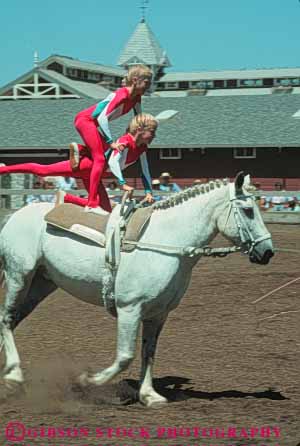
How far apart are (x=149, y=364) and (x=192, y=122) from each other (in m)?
32.3

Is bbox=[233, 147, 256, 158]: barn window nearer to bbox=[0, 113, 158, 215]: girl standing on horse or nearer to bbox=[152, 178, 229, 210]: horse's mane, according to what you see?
bbox=[0, 113, 158, 215]: girl standing on horse

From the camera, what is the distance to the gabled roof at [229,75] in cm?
6500

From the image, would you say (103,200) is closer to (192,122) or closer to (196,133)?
(196,133)

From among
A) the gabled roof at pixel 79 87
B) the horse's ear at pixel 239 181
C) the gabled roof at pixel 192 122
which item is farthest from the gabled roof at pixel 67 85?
the horse's ear at pixel 239 181

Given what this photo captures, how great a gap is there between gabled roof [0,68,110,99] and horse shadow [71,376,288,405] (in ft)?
141

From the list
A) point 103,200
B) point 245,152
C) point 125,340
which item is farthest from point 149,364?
point 245,152

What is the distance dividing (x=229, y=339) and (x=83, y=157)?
286cm

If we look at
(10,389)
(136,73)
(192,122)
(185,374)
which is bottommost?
(185,374)

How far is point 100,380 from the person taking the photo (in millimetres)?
6285

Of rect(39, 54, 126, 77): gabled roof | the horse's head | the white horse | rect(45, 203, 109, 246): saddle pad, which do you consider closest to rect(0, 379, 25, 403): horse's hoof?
the white horse

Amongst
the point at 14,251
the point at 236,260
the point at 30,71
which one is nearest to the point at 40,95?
the point at 30,71

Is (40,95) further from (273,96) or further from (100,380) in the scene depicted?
(100,380)

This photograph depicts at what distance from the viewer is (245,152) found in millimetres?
34656

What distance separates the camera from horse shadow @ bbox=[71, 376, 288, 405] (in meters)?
6.55
